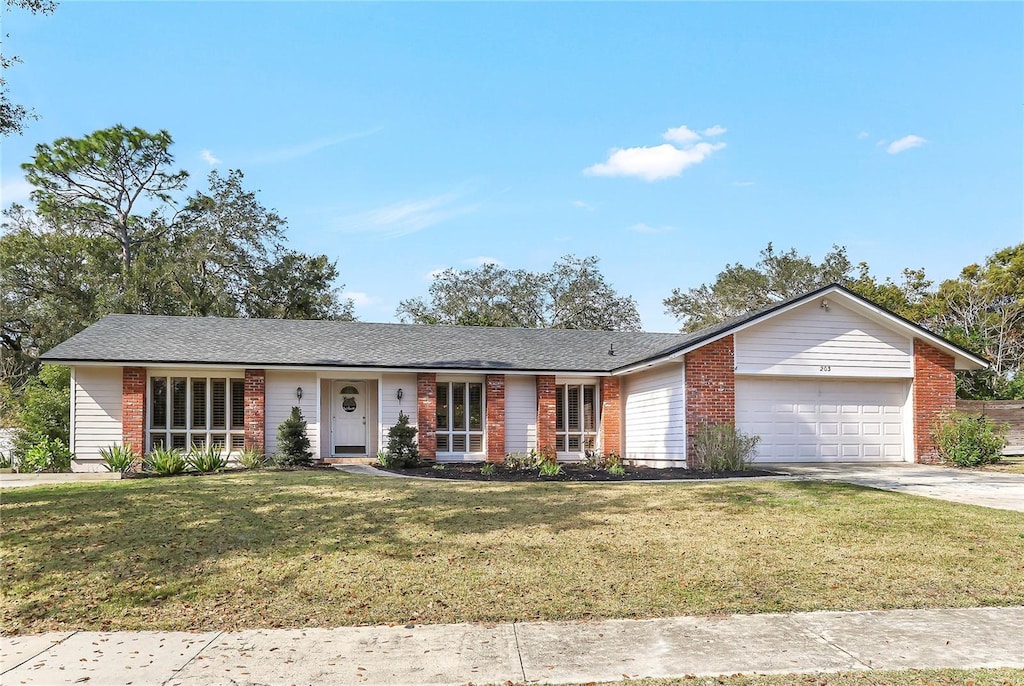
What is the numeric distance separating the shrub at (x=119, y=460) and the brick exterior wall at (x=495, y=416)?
8.94 meters

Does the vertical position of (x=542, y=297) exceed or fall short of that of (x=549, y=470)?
it exceeds it

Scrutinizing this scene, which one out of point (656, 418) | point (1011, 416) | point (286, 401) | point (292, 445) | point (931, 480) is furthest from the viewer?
point (1011, 416)

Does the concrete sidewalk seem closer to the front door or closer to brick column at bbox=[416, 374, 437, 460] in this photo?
brick column at bbox=[416, 374, 437, 460]

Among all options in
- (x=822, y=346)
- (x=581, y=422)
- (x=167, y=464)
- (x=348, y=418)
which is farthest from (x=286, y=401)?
(x=822, y=346)

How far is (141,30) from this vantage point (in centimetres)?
1619

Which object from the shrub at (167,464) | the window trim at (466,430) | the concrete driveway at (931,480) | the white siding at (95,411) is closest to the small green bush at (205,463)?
the shrub at (167,464)

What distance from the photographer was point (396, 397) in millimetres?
21172

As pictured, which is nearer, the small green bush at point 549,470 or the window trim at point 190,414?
the small green bush at point 549,470

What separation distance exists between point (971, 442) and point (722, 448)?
7.03m

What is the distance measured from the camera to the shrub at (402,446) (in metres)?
19.0

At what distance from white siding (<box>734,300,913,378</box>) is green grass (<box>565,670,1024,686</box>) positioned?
13696 millimetres

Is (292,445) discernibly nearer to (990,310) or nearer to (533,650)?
(533,650)

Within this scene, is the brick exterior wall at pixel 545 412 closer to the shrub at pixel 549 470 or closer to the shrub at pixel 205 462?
the shrub at pixel 549 470

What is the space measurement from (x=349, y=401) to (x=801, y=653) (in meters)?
17.6
